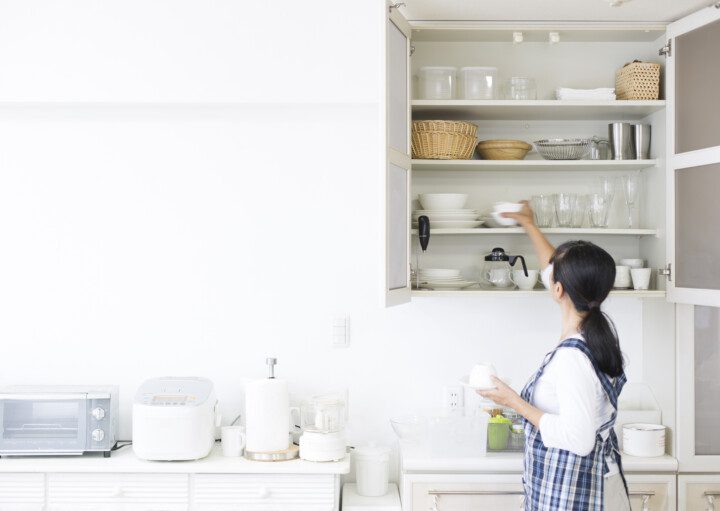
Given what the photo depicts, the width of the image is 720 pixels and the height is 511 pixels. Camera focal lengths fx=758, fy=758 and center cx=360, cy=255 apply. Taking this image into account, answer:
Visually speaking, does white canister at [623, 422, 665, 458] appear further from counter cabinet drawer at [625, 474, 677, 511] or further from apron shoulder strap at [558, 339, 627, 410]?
apron shoulder strap at [558, 339, 627, 410]

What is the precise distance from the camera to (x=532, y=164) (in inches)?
110

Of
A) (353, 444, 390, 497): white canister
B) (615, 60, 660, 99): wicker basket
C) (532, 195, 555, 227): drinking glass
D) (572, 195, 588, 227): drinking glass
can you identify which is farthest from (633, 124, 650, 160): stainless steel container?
(353, 444, 390, 497): white canister

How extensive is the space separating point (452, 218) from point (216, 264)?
979 millimetres

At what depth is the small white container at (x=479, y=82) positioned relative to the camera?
9.39 ft

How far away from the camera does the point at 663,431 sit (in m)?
2.77

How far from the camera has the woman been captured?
2068 millimetres

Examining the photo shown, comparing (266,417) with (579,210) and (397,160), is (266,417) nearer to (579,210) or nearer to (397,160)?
(397,160)

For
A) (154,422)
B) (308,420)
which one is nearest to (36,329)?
(154,422)

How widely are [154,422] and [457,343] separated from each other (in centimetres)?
122

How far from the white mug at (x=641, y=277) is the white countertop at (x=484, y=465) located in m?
0.63

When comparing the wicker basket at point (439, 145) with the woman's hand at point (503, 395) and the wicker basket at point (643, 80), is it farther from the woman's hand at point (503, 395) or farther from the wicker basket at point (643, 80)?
the woman's hand at point (503, 395)

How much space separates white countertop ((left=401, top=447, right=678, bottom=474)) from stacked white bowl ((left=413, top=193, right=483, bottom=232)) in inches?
33.2

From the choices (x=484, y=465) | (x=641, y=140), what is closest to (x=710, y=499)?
(x=484, y=465)

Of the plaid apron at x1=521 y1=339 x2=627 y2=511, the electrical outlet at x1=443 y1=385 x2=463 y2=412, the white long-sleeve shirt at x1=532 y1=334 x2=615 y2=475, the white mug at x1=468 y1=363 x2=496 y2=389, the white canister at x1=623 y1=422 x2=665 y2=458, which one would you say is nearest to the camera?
the white long-sleeve shirt at x1=532 y1=334 x2=615 y2=475
